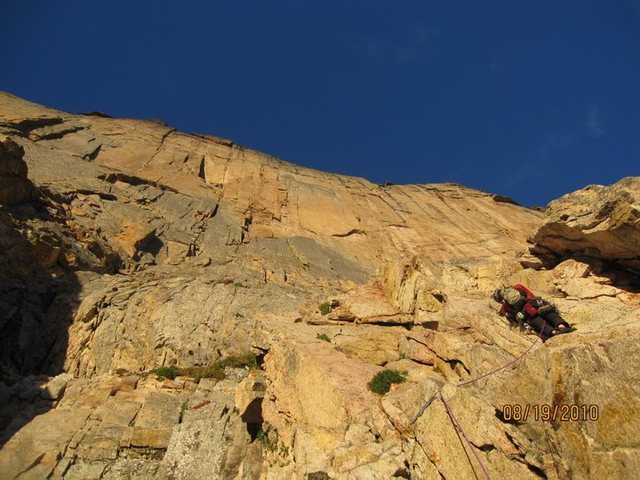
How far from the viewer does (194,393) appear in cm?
1856

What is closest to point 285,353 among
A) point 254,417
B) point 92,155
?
point 254,417

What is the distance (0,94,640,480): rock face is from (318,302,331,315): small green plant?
0.42ft

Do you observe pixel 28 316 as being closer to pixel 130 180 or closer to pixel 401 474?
pixel 401 474

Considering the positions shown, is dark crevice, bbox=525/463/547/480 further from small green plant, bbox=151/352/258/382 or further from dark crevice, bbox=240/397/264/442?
small green plant, bbox=151/352/258/382

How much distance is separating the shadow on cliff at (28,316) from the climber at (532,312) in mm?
16570

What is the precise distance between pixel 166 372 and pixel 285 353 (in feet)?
28.6

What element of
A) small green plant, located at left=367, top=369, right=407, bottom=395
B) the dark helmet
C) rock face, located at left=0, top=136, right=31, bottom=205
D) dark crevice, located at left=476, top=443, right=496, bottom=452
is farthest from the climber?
rock face, located at left=0, top=136, right=31, bottom=205

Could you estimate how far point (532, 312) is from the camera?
11.6 metres

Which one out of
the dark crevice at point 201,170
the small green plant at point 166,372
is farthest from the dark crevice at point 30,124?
the small green plant at point 166,372

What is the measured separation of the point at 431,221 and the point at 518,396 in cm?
5078

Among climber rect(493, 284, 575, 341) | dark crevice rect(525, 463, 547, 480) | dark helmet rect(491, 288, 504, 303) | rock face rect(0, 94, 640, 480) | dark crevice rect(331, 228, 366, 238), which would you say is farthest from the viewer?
dark crevice rect(331, 228, 366, 238)

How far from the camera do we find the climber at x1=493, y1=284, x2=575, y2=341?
1118 centimetres

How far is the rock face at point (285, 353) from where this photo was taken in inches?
310

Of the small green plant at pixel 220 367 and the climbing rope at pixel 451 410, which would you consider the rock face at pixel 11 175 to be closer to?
the small green plant at pixel 220 367
